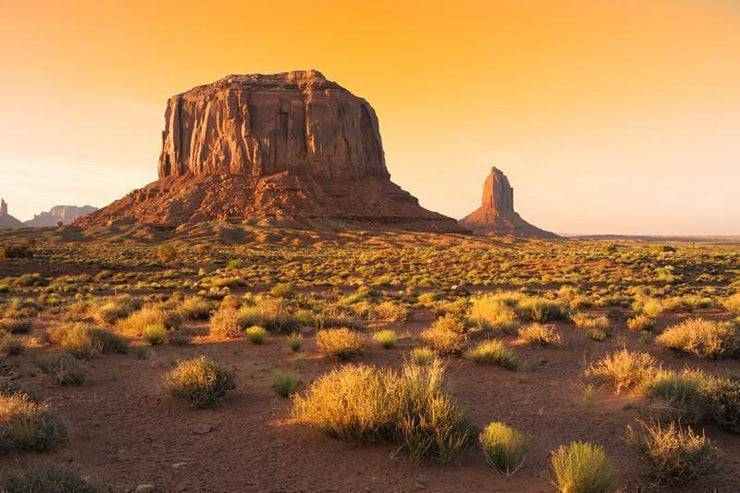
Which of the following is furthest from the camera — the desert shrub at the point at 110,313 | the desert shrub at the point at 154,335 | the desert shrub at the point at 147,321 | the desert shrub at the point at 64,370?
the desert shrub at the point at 110,313

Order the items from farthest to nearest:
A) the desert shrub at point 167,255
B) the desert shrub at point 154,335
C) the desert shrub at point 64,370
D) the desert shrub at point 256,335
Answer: the desert shrub at point 167,255 → the desert shrub at point 256,335 → the desert shrub at point 154,335 → the desert shrub at point 64,370

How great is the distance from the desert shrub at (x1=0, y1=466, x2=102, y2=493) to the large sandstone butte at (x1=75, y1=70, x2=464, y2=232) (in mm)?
75154

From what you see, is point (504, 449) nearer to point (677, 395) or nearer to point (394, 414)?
point (394, 414)

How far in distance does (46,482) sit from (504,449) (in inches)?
166

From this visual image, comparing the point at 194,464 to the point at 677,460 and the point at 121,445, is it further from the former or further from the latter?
the point at 677,460

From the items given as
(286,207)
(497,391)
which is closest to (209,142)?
(286,207)

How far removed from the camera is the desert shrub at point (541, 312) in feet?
45.7

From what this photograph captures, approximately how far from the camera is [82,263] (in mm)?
34406

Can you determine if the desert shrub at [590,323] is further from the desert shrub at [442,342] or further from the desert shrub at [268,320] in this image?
the desert shrub at [268,320]

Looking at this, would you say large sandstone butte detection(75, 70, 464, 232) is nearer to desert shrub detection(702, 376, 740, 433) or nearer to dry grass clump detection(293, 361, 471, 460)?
dry grass clump detection(293, 361, 471, 460)

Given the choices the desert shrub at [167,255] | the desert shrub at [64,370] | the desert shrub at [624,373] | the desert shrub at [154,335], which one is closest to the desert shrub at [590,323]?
the desert shrub at [624,373]

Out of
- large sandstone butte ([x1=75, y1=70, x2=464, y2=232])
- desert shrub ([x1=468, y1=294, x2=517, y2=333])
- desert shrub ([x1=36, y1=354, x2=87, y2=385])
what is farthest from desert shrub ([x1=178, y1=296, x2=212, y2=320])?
large sandstone butte ([x1=75, y1=70, x2=464, y2=232])

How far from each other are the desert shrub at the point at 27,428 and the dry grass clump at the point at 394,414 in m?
2.78

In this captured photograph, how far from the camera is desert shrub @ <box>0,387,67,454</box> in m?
4.76
